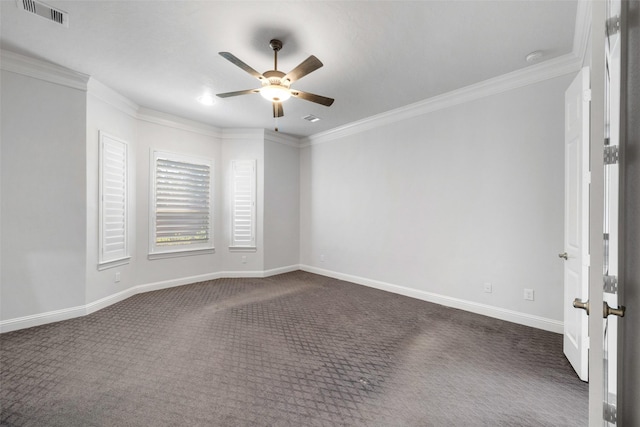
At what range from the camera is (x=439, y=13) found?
93.4 inches

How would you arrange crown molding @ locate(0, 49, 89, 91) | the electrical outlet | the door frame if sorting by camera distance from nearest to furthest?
1. the door frame
2. crown molding @ locate(0, 49, 89, 91)
3. the electrical outlet

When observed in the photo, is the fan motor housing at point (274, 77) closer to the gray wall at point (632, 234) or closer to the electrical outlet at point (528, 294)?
the gray wall at point (632, 234)

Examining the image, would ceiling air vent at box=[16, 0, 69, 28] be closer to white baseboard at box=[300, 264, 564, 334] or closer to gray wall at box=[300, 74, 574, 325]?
gray wall at box=[300, 74, 574, 325]

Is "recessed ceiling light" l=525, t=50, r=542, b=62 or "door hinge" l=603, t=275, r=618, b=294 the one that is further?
"recessed ceiling light" l=525, t=50, r=542, b=62

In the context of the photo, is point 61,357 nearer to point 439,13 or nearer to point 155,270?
point 155,270

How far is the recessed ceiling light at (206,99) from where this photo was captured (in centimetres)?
403

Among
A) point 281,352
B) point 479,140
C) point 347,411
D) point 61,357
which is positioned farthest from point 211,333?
point 479,140

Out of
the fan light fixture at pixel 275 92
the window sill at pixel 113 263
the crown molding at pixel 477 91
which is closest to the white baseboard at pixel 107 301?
the window sill at pixel 113 263

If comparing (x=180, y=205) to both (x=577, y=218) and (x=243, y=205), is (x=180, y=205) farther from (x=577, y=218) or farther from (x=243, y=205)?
(x=577, y=218)

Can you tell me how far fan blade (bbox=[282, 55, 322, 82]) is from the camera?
235 centimetres

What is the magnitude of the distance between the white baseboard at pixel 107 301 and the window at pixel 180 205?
495 mm

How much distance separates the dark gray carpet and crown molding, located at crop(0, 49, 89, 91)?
281cm

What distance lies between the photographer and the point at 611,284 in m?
1.21

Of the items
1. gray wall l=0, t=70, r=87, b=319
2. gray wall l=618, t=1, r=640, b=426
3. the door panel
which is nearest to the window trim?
gray wall l=0, t=70, r=87, b=319
